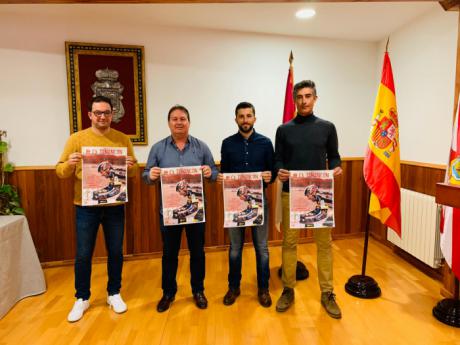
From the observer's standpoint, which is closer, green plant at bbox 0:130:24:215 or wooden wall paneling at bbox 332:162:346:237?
green plant at bbox 0:130:24:215

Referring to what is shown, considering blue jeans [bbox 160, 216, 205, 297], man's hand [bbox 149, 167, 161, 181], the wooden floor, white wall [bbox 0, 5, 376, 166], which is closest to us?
the wooden floor

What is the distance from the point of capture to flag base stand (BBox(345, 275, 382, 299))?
2.34 meters

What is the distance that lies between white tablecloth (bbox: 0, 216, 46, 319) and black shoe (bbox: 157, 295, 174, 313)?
103cm

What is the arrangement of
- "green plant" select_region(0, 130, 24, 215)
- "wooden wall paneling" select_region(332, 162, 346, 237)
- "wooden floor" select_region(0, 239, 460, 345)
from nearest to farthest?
1. "wooden floor" select_region(0, 239, 460, 345)
2. "green plant" select_region(0, 130, 24, 215)
3. "wooden wall paneling" select_region(332, 162, 346, 237)

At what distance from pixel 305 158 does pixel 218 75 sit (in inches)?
64.0

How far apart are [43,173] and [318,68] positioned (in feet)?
9.94

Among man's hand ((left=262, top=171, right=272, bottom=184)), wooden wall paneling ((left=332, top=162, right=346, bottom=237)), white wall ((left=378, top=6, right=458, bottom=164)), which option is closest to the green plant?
man's hand ((left=262, top=171, right=272, bottom=184))

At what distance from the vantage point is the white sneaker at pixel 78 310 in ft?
6.79

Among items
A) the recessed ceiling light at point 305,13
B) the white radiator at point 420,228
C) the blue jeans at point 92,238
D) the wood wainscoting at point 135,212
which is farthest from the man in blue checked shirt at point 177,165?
the white radiator at point 420,228

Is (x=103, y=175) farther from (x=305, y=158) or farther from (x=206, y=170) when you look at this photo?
(x=305, y=158)

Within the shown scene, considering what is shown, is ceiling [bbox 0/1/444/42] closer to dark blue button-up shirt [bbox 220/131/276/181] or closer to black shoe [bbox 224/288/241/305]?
dark blue button-up shirt [bbox 220/131/276/181]

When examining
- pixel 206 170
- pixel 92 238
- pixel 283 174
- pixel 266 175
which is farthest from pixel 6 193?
pixel 283 174

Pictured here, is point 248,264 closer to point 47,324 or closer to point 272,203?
point 272,203

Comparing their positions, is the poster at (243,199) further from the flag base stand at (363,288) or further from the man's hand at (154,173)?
the flag base stand at (363,288)
